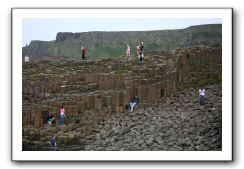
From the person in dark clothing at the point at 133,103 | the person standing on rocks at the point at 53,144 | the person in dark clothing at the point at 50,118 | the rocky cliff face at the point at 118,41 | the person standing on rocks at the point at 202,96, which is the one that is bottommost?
the person standing on rocks at the point at 53,144

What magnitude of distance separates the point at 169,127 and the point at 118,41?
1.76 meters

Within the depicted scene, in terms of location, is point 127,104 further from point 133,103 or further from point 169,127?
point 169,127

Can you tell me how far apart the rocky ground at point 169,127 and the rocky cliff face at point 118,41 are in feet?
3.05

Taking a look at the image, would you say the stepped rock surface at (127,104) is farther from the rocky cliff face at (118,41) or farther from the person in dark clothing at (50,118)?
the rocky cliff face at (118,41)

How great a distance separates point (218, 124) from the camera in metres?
10.7

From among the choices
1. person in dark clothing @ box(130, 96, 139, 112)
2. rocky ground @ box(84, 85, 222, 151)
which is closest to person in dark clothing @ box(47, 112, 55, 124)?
rocky ground @ box(84, 85, 222, 151)

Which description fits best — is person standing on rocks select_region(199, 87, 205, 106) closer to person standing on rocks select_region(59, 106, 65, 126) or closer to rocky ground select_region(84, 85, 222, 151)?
rocky ground select_region(84, 85, 222, 151)

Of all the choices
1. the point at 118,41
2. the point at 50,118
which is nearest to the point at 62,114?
the point at 50,118

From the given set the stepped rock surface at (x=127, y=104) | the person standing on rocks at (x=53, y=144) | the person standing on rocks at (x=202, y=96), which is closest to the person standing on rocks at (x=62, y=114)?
the stepped rock surface at (x=127, y=104)

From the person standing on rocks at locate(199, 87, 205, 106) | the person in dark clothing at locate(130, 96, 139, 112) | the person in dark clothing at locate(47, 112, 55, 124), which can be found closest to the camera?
the person in dark clothing at locate(47, 112, 55, 124)

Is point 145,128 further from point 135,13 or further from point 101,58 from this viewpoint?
point 101,58

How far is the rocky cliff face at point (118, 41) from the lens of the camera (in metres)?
11.3

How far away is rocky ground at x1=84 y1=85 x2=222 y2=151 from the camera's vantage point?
1074 centimetres

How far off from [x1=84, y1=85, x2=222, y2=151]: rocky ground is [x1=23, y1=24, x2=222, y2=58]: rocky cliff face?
0.93 m
